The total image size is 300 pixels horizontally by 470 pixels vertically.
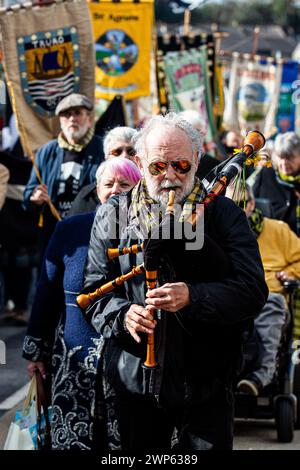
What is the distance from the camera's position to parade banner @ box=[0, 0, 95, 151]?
910 centimetres

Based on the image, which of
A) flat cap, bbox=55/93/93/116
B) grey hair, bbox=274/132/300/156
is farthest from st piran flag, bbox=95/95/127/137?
grey hair, bbox=274/132/300/156

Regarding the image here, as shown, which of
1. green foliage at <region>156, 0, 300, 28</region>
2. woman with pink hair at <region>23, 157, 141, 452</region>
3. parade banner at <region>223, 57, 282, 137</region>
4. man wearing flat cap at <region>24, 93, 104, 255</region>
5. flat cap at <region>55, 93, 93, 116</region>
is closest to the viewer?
woman with pink hair at <region>23, 157, 141, 452</region>

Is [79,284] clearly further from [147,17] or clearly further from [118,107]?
[147,17]

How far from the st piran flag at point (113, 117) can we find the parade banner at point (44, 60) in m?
0.67

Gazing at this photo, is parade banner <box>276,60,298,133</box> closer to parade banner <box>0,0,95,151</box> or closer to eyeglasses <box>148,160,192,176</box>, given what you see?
parade banner <box>0,0,95,151</box>

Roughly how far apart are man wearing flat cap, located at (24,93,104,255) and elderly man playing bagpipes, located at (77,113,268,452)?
3.97 metres

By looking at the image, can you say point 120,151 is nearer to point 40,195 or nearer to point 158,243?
point 40,195

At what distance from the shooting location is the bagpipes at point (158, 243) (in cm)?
374

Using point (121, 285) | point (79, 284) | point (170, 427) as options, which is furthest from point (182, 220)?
point (79, 284)

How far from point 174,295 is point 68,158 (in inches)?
180

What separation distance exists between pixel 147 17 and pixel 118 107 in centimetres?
263

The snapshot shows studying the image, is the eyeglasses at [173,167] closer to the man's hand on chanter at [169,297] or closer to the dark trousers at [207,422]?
the man's hand on chanter at [169,297]

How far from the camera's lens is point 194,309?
3.76m

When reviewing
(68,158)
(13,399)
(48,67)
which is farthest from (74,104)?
(13,399)
